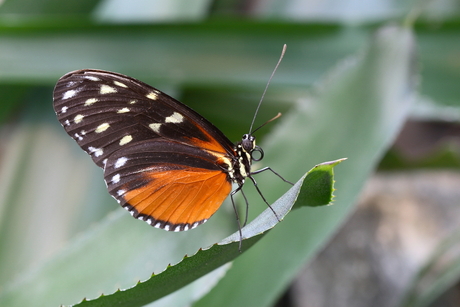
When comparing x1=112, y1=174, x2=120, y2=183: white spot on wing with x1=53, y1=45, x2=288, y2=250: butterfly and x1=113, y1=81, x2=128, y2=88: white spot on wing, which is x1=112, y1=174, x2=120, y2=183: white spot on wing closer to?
x1=53, y1=45, x2=288, y2=250: butterfly

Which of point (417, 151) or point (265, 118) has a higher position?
point (265, 118)

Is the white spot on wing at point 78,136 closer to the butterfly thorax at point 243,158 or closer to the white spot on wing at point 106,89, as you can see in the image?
the white spot on wing at point 106,89

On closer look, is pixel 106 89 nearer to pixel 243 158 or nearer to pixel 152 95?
pixel 152 95

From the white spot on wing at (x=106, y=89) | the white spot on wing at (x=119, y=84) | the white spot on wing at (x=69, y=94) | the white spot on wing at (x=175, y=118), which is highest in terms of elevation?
the white spot on wing at (x=69, y=94)

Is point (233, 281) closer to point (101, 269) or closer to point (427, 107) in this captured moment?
point (101, 269)

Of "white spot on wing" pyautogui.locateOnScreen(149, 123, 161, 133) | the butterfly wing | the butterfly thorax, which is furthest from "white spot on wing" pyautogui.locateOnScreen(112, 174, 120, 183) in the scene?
the butterfly thorax

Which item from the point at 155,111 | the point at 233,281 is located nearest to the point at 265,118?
the point at 155,111

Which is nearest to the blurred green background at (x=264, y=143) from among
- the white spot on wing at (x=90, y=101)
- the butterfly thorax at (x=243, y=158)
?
the butterfly thorax at (x=243, y=158)

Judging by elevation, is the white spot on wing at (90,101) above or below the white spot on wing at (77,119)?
above
